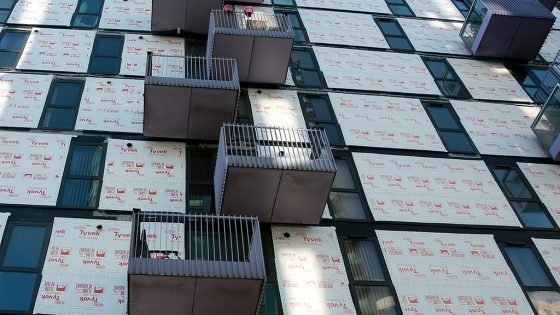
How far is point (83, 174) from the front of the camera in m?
11.6

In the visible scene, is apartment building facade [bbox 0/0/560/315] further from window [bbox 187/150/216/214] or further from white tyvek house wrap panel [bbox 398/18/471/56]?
white tyvek house wrap panel [bbox 398/18/471/56]

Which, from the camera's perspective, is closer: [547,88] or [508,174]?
[508,174]

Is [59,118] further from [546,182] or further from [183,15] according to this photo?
[546,182]

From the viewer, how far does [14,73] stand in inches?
543

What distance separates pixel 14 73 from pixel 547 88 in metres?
14.1

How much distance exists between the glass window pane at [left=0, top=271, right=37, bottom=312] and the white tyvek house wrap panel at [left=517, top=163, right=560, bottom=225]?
1037 cm

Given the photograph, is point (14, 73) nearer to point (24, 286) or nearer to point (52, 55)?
point (52, 55)

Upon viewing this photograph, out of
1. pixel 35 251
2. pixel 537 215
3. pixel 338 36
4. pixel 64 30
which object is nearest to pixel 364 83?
pixel 338 36

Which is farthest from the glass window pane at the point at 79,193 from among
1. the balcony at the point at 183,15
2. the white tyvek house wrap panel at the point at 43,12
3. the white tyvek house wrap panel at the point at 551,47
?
the white tyvek house wrap panel at the point at 551,47

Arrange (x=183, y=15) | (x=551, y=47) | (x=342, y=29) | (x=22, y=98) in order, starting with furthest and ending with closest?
(x=551, y=47) < (x=342, y=29) < (x=183, y=15) < (x=22, y=98)

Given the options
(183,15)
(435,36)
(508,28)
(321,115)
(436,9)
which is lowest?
(321,115)

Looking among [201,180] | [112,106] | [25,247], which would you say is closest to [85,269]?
[25,247]

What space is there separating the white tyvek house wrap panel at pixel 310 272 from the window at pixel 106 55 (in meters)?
6.31

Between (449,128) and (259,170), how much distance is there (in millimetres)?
6290
